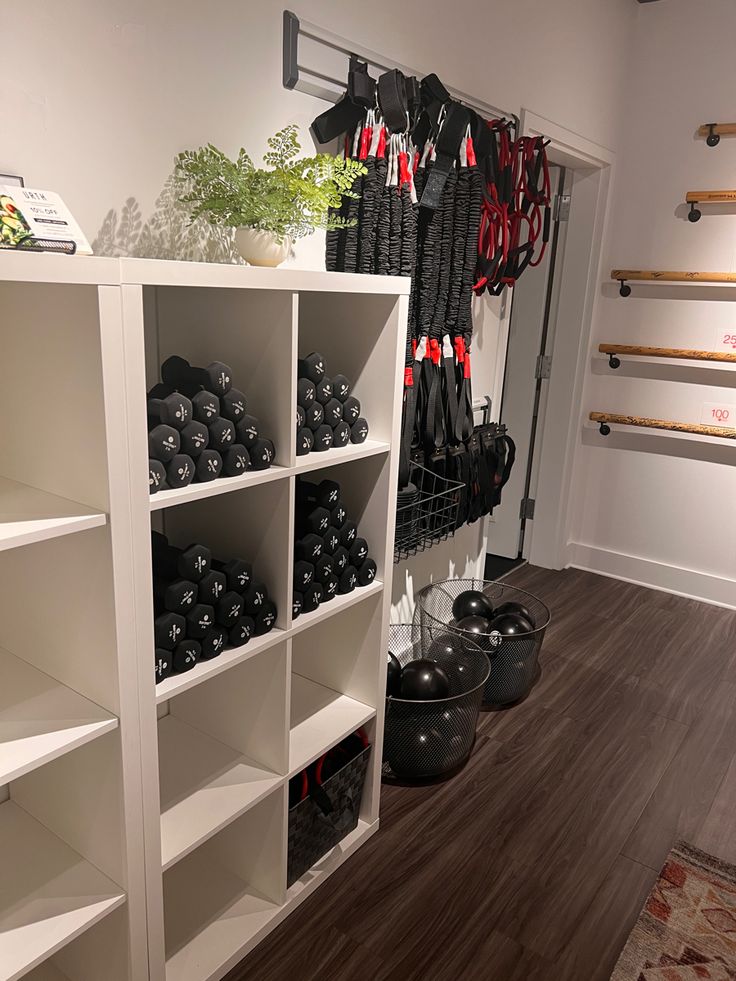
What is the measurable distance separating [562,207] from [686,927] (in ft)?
10.5

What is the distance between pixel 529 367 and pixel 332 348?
93.5 inches

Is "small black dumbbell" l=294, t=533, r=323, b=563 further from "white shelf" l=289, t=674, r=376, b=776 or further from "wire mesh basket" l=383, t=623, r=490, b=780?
"wire mesh basket" l=383, t=623, r=490, b=780

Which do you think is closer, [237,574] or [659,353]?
[237,574]

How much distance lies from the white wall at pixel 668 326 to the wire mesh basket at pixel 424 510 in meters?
1.62

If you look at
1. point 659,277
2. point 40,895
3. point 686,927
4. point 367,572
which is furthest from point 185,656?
point 659,277

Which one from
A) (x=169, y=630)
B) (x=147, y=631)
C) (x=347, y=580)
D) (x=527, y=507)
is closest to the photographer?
(x=147, y=631)

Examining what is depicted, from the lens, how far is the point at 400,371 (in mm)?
1897

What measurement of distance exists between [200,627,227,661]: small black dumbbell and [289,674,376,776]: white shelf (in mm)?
432

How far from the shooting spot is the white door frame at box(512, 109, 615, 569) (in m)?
3.79

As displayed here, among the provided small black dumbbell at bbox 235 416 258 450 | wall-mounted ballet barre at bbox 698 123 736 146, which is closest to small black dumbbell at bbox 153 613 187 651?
small black dumbbell at bbox 235 416 258 450

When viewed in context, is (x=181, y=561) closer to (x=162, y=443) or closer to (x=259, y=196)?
(x=162, y=443)

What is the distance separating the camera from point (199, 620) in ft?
5.01

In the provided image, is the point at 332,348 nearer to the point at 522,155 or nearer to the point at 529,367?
the point at 522,155

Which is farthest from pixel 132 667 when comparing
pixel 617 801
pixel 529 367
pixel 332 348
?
pixel 529 367
